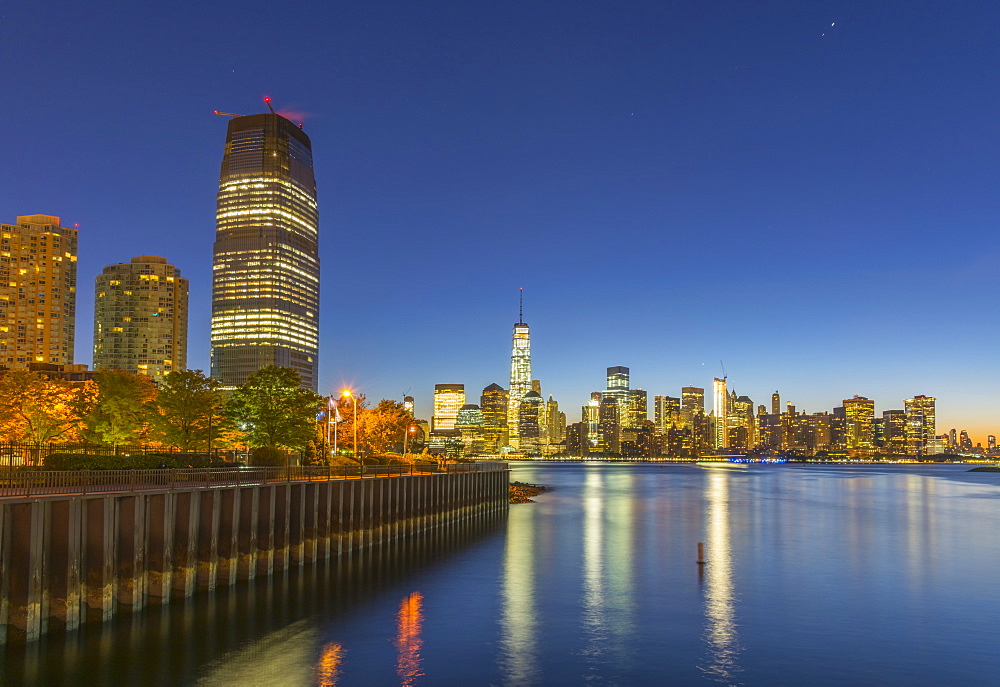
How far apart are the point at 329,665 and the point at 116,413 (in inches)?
2023

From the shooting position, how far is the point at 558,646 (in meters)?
35.5

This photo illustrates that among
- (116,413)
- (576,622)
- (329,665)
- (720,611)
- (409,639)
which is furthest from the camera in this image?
(116,413)

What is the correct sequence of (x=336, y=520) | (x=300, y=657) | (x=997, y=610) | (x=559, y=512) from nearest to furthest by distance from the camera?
(x=300, y=657), (x=997, y=610), (x=336, y=520), (x=559, y=512)

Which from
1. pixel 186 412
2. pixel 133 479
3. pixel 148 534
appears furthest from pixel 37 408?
pixel 148 534

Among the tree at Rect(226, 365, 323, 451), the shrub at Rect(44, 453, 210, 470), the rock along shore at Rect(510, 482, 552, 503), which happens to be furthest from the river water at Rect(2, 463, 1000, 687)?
the rock along shore at Rect(510, 482, 552, 503)

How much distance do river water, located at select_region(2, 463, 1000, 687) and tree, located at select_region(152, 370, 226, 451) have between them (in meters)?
23.8

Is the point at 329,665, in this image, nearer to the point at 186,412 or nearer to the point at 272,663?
the point at 272,663

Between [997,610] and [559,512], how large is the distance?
6434cm

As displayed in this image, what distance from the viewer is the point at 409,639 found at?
118 ft

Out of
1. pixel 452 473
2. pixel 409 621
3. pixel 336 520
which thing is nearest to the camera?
pixel 409 621

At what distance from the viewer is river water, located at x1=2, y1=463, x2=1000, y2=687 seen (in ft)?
100

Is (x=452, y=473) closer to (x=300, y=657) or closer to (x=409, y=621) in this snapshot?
(x=409, y=621)

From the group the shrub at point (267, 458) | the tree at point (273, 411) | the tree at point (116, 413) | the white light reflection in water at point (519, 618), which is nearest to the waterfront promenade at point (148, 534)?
the shrub at point (267, 458)

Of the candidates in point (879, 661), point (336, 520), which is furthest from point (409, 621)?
point (879, 661)
